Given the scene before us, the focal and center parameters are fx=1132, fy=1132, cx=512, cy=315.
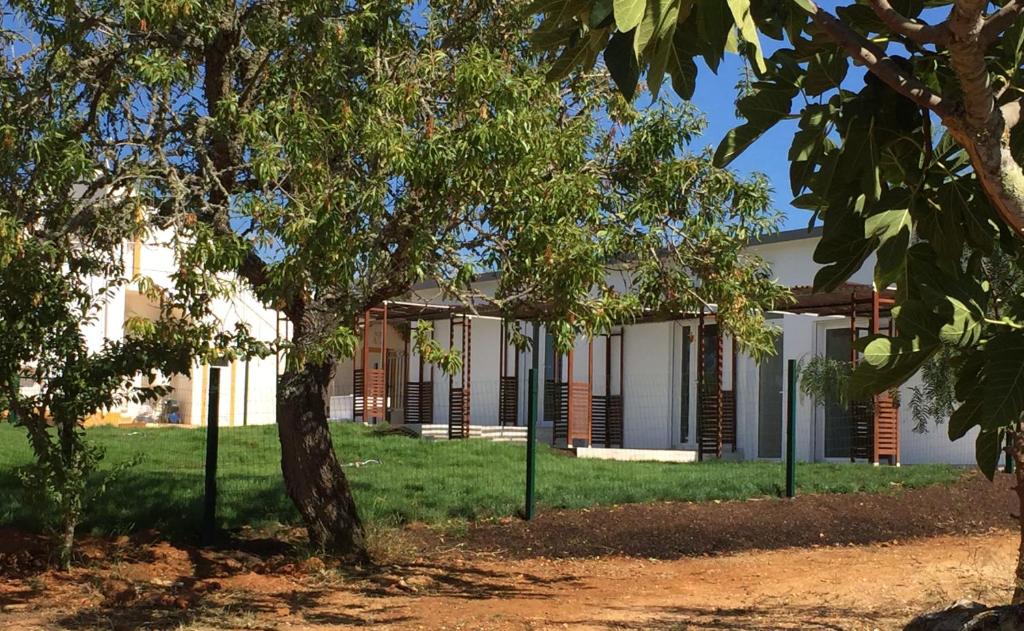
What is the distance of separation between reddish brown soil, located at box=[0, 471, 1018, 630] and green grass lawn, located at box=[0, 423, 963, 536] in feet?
2.15

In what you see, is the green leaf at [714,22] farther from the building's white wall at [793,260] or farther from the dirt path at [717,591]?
the building's white wall at [793,260]

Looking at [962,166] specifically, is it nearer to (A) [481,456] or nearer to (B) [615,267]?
(B) [615,267]

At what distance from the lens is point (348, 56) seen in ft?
27.3

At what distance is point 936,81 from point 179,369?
233 inches

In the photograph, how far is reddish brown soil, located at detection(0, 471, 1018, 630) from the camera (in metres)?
8.01

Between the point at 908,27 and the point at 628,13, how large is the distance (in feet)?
4.58

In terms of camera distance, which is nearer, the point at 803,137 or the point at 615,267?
the point at 803,137

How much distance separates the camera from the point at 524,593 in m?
9.05

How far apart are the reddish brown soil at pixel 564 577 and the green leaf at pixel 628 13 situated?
220 inches

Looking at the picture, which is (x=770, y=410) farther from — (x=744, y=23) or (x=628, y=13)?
(x=628, y=13)

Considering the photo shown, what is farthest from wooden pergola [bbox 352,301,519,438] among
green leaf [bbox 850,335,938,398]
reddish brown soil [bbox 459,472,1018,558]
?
green leaf [bbox 850,335,938,398]

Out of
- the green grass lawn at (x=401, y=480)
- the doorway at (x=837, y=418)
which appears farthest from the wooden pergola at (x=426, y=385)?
the doorway at (x=837, y=418)

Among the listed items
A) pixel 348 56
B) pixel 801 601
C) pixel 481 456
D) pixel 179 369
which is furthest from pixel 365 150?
pixel 481 456

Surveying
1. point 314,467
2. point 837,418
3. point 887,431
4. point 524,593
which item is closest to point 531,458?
point 314,467
